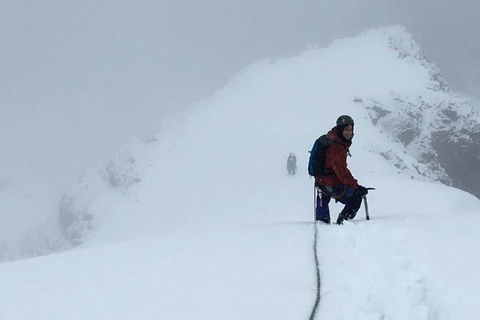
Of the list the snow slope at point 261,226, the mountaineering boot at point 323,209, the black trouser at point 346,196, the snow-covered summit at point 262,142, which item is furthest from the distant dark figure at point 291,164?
the black trouser at point 346,196

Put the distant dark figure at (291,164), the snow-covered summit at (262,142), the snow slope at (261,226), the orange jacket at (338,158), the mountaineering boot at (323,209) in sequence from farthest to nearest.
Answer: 1. the snow-covered summit at (262,142)
2. the distant dark figure at (291,164)
3. the mountaineering boot at (323,209)
4. the orange jacket at (338,158)
5. the snow slope at (261,226)

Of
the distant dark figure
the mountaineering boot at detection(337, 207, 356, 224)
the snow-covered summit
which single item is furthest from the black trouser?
the distant dark figure

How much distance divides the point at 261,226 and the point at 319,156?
204 cm

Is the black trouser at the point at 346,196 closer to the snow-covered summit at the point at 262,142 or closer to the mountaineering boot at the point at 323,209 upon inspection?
the mountaineering boot at the point at 323,209

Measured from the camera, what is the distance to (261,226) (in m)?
9.48

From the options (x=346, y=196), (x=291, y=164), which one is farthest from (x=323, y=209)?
(x=291, y=164)

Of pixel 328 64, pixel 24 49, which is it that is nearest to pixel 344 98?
pixel 328 64

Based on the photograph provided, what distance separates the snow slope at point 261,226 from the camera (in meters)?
4.85

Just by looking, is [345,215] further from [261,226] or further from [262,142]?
[262,142]

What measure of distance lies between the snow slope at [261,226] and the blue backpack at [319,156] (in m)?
1.13

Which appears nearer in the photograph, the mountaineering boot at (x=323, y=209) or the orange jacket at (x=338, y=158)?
the orange jacket at (x=338, y=158)

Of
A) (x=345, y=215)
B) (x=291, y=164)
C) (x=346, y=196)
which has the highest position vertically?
(x=291, y=164)

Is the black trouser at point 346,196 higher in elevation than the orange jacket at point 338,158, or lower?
lower

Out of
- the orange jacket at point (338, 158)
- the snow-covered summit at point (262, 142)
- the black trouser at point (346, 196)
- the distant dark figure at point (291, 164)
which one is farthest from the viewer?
the snow-covered summit at point (262, 142)
